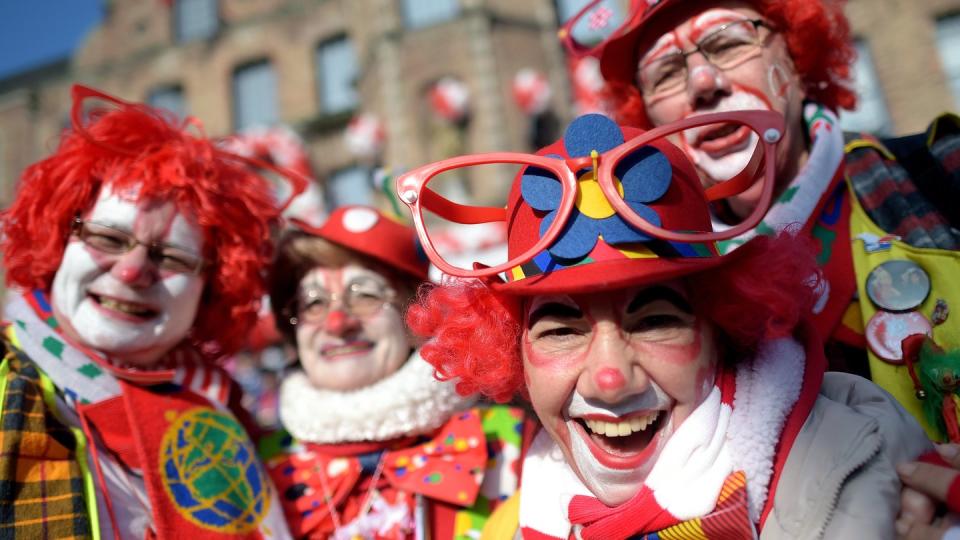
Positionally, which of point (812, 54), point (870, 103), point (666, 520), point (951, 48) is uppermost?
point (951, 48)

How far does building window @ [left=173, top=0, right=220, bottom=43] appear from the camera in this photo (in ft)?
58.1

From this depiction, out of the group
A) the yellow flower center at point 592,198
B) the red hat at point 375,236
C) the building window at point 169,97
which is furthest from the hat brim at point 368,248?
the building window at point 169,97

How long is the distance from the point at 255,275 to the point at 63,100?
66.2ft

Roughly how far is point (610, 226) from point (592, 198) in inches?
3.0

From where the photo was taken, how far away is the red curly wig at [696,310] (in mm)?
1551

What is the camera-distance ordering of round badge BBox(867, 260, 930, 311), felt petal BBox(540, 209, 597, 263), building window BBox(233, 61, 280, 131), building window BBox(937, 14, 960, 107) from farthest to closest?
building window BBox(233, 61, 280, 131)
building window BBox(937, 14, 960, 107)
round badge BBox(867, 260, 930, 311)
felt petal BBox(540, 209, 597, 263)

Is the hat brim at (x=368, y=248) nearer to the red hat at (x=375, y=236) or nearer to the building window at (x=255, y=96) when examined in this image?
the red hat at (x=375, y=236)

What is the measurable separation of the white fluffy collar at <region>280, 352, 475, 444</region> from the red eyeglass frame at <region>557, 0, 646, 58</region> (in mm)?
1301

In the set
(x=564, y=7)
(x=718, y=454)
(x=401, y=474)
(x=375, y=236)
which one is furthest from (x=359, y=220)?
(x=564, y=7)

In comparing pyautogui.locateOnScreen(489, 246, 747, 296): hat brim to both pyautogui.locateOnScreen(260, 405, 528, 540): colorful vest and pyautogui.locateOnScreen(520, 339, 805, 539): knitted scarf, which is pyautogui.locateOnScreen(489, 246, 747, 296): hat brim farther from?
pyautogui.locateOnScreen(260, 405, 528, 540): colorful vest

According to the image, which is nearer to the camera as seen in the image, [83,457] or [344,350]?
[83,457]

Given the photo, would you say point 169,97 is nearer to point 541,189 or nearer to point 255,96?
point 255,96

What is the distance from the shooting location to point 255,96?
17.4 m

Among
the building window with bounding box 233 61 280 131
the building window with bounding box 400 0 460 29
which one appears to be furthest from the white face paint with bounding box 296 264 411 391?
the building window with bounding box 233 61 280 131
